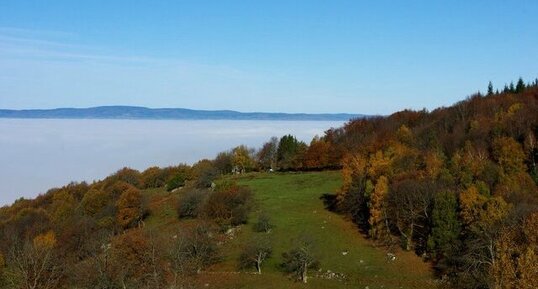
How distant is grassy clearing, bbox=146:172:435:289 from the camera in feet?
164

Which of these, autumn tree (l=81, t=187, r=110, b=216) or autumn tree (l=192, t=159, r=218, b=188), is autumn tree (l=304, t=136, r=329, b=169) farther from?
autumn tree (l=81, t=187, r=110, b=216)

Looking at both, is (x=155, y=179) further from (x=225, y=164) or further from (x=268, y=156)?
(x=268, y=156)

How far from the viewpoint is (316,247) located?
58281mm

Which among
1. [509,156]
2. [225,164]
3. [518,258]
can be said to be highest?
[509,156]

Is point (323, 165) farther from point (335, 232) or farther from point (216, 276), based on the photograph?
point (216, 276)

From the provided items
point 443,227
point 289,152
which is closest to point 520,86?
point 289,152

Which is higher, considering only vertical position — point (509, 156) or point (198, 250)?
point (509, 156)

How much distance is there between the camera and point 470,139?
92.1 m

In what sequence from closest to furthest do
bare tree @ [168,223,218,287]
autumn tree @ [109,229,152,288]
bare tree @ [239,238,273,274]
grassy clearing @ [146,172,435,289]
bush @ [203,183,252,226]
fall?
1. autumn tree @ [109,229,152,288]
2. grassy clearing @ [146,172,435,289]
3. bare tree @ [168,223,218,287]
4. bare tree @ [239,238,273,274]
5. bush @ [203,183,252,226]

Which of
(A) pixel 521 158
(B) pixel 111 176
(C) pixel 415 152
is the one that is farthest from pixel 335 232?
(B) pixel 111 176

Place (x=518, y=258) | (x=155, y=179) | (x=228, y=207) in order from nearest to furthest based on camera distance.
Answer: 1. (x=518, y=258)
2. (x=228, y=207)
3. (x=155, y=179)

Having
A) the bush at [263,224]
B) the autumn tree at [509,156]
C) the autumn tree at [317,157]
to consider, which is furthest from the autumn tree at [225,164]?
the autumn tree at [509,156]

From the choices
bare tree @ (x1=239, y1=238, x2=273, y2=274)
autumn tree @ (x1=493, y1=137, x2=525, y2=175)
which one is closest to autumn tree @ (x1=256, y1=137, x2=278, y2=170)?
autumn tree @ (x1=493, y1=137, x2=525, y2=175)

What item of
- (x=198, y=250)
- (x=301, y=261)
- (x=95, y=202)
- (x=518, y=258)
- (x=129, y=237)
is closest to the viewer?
(x=518, y=258)
